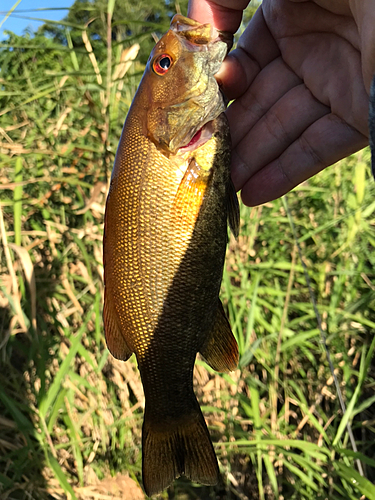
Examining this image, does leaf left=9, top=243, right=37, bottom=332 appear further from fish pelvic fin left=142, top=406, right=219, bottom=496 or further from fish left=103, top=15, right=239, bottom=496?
fish pelvic fin left=142, top=406, right=219, bottom=496

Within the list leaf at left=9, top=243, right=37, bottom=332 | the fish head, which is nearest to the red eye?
Answer: the fish head

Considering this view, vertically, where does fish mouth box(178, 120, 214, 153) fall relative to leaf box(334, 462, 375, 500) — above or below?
above

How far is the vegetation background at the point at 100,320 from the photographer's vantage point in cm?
199

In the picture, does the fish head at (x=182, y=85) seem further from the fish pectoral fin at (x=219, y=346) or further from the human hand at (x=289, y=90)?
the fish pectoral fin at (x=219, y=346)

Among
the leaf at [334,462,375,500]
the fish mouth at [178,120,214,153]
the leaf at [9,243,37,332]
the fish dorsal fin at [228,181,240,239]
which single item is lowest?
the leaf at [334,462,375,500]

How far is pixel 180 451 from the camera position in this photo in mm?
1437

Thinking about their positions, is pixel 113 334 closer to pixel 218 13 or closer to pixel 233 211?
pixel 233 211

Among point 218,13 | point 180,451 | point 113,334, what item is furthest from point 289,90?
point 180,451

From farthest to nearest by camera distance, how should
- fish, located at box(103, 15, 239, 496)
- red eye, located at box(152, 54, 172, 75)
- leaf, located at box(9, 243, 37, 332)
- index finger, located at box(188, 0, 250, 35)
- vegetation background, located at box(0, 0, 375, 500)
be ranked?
vegetation background, located at box(0, 0, 375, 500), leaf, located at box(9, 243, 37, 332), index finger, located at box(188, 0, 250, 35), red eye, located at box(152, 54, 172, 75), fish, located at box(103, 15, 239, 496)

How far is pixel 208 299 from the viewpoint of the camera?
4.56 ft

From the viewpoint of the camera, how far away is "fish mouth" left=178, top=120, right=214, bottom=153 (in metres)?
1.40

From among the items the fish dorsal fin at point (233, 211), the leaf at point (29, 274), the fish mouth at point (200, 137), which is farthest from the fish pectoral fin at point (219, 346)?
the leaf at point (29, 274)

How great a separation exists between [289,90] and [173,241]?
3.39 feet

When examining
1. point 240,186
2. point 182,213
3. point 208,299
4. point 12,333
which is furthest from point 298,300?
point 12,333
